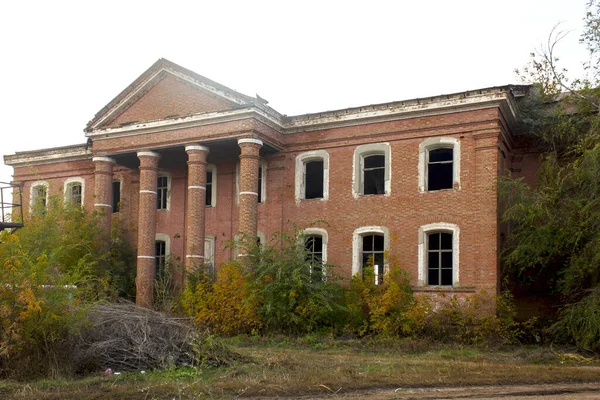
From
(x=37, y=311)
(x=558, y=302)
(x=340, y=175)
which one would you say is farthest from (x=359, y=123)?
(x=37, y=311)

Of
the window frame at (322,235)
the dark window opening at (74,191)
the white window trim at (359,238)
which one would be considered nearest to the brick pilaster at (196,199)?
the window frame at (322,235)

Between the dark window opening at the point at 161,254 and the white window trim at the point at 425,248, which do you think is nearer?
the white window trim at the point at 425,248

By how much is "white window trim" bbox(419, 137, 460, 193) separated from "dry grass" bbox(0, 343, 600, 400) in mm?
6358

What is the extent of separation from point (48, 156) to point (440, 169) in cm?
1812

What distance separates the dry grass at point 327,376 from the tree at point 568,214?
5.92 feet

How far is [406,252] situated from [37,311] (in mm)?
12939

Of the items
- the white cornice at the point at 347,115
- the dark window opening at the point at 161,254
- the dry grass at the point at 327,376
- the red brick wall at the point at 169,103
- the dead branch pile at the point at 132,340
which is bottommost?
the dry grass at the point at 327,376

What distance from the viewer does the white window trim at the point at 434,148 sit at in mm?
20578

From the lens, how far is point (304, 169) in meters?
23.6

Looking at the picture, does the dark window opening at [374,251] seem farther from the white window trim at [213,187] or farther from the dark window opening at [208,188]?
the dark window opening at [208,188]

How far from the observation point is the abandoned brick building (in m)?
20.2

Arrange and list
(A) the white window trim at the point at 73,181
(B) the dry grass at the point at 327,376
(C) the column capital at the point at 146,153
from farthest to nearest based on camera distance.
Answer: (A) the white window trim at the point at 73,181 → (C) the column capital at the point at 146,153 → (B) the dry grass at the point at 327,376

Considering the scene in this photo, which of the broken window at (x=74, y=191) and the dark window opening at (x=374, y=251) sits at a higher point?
the broken window at (x=74, y=191)

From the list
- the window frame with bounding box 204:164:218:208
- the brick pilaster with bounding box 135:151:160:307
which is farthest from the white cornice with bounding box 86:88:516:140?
the window frame with bounding box 204:164:218:208
